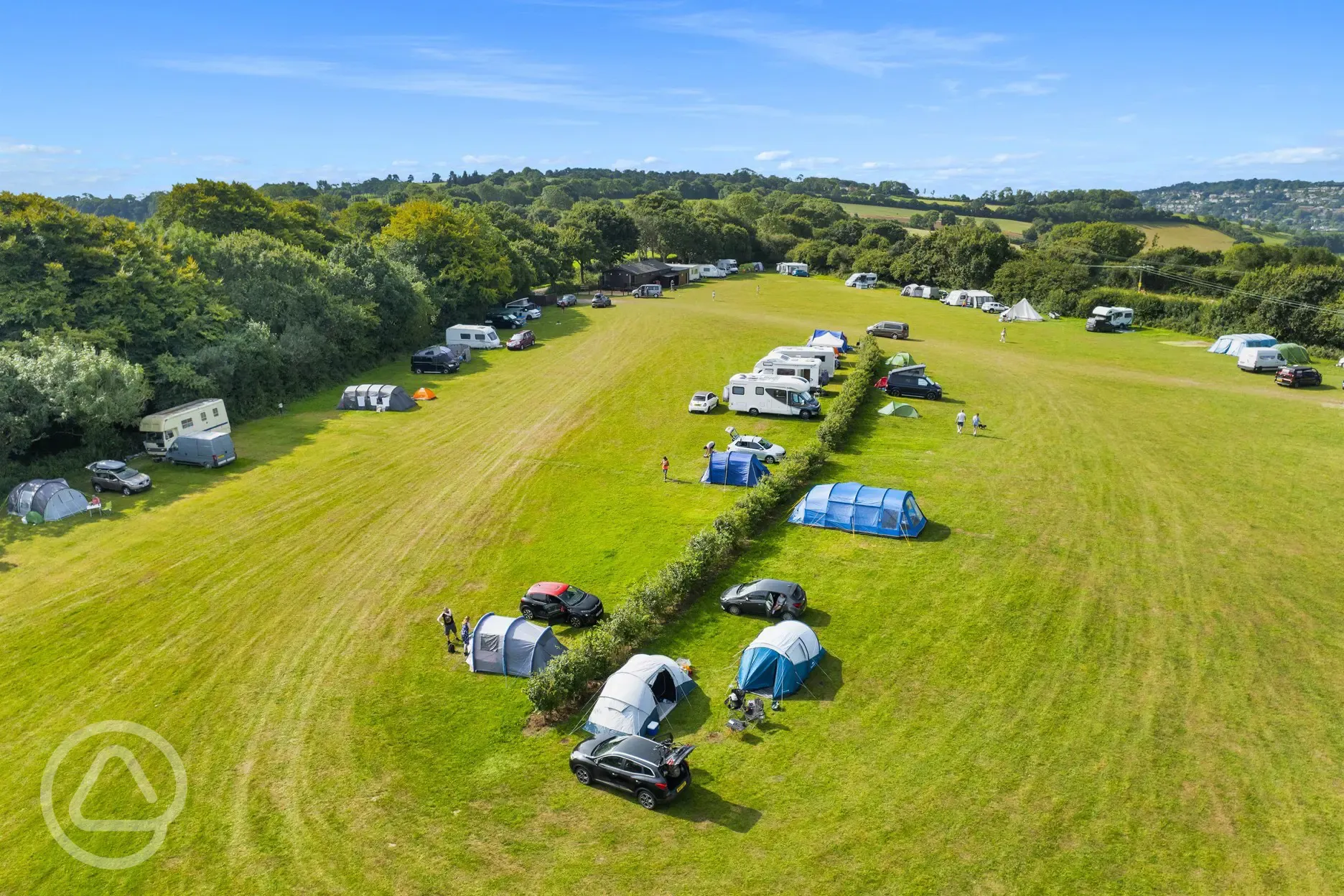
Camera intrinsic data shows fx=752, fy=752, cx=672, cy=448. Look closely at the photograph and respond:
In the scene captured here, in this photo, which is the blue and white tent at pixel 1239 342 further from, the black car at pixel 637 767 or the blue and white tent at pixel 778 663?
the black car at pixel 637 767

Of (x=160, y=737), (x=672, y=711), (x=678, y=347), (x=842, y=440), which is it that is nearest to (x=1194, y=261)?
(x=678, y=347)

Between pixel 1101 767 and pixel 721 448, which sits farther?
pixel 721 448

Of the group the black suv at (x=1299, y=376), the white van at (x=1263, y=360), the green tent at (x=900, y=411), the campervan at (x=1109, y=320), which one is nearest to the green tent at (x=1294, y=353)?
the white van at (x=1263, y=360)

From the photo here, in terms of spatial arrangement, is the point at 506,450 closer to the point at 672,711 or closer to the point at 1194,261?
the point at 672,711

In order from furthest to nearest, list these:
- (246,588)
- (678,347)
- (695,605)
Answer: (678,347) → (246,588) → (695,605)

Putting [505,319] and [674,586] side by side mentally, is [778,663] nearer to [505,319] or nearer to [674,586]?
[674,586]

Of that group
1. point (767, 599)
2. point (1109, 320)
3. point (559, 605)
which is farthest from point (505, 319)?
point (1109, 320)

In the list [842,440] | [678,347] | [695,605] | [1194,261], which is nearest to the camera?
[695,605]

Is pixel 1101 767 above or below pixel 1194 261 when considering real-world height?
below
